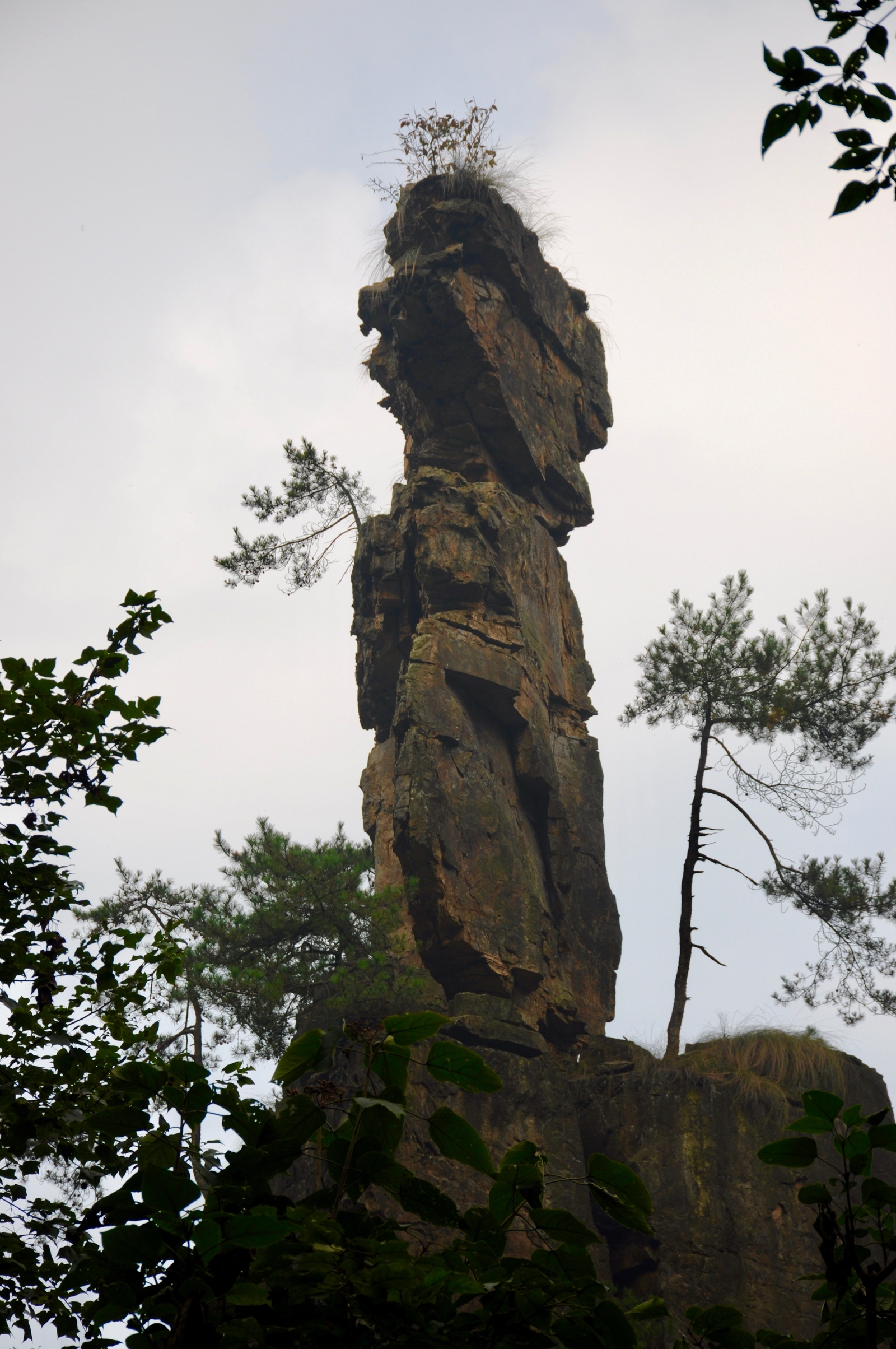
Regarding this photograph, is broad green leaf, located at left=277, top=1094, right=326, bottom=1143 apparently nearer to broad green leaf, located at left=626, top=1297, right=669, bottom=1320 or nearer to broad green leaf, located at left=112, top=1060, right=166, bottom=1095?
broad green leaf, located at left=112, top=1060, right=166, bottom=1095

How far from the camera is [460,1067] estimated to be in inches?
77.8

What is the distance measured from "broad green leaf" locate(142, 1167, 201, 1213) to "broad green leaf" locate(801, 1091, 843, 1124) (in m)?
1.08

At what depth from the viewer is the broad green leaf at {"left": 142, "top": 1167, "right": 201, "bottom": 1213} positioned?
1.75 meters

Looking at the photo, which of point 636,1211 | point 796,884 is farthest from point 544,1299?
point 796,884

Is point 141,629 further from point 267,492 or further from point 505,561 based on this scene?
point 267,492

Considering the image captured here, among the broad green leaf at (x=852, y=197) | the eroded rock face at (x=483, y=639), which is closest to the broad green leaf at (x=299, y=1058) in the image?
the broad green leaf at (x=852, y=197)

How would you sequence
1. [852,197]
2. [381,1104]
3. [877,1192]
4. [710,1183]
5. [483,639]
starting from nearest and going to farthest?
[381,1104], [877,1192], [852,197], [710,1183], [483,639]

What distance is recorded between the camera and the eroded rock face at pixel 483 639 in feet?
48.0

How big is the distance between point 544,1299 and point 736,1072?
1282 centimetres

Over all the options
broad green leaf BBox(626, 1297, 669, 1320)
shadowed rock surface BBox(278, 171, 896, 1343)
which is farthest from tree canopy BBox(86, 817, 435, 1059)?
broad green leaf BBox(626, 1297, 669, 1320)

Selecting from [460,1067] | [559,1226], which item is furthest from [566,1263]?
[460,1067]

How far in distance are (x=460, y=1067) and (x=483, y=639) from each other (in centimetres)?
1437

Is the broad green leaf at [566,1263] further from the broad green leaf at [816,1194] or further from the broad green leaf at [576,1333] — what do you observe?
the broad green leaf at [816,1194]

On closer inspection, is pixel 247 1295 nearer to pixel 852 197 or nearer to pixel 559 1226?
pixel 559 1226
